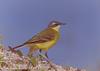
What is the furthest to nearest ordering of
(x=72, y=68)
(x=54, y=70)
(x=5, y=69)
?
(x=72, y=68), (x=54, y=70), (x=5, y=69)

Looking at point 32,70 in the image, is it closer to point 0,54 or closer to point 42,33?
point 0,54

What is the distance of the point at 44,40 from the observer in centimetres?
620

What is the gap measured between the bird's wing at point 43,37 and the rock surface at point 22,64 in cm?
27

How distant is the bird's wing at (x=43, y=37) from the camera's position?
6.03 metres

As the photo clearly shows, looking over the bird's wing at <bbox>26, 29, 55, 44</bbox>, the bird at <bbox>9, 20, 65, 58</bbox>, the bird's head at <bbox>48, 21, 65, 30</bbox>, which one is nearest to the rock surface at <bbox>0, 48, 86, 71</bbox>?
the bird at <bbox>9, 20, 65, 58</bbox>

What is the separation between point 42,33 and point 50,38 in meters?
0.13

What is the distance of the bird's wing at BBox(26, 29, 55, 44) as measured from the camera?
6027 millimetres

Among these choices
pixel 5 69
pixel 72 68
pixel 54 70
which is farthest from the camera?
pixel 72 68

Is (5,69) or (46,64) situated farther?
(46,64)

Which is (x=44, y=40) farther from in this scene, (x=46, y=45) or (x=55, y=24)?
(x=55, y=24)

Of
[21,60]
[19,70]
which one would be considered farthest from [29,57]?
[19,70]

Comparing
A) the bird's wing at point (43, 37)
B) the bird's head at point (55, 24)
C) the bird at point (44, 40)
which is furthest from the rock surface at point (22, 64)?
the bird's head at point (55, 24)

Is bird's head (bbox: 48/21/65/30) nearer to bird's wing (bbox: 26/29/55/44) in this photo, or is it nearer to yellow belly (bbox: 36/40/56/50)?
bird's wing (bbox: 26/29/55/44)

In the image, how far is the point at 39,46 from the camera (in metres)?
6.12
